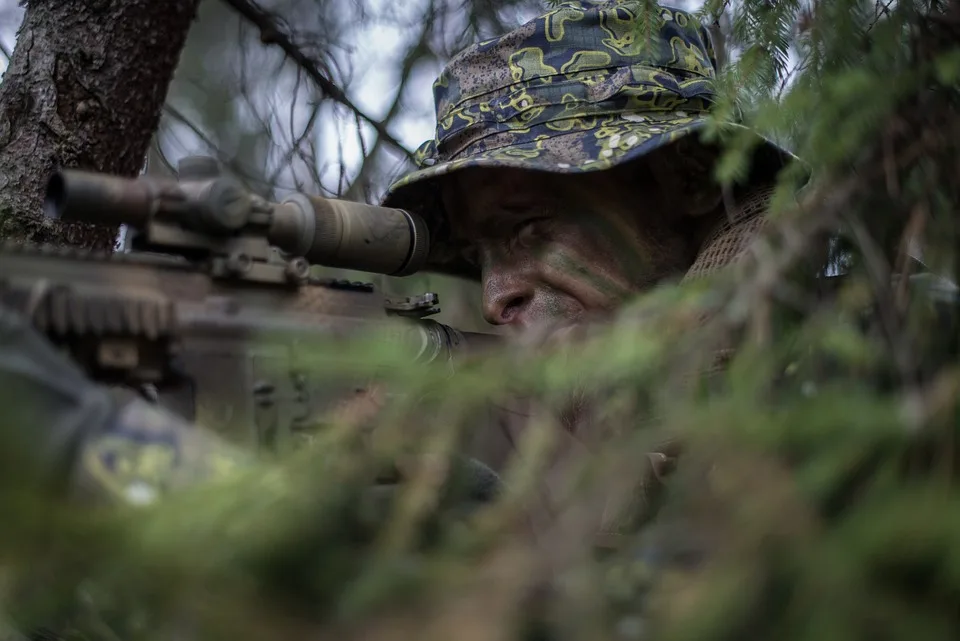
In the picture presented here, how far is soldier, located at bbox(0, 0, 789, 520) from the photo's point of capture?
209 cm

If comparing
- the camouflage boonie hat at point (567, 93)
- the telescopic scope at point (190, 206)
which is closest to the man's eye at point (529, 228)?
the camouflage boonie hat at point (567, 93)

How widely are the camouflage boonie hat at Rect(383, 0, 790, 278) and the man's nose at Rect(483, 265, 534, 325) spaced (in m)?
0.24

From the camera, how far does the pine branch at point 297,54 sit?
2.80m

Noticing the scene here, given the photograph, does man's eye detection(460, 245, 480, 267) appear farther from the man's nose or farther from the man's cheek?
the man's cheek

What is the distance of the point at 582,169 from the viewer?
1.99 m

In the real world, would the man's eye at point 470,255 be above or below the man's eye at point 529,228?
above

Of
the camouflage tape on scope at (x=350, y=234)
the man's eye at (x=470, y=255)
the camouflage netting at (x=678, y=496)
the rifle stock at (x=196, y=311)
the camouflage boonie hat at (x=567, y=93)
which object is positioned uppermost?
the camouflage boonie hat at (x=567, y=93)

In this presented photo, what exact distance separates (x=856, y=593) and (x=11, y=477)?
2.25 ft

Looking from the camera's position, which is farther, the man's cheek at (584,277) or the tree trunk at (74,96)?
the tree trunk at (74,96)

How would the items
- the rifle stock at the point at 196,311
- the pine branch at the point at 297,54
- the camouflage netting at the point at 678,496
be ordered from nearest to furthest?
the camouflage netting at the point at 678,496 → the rifle stock at the point at 196,311 → the pine branch at the point at 297,54

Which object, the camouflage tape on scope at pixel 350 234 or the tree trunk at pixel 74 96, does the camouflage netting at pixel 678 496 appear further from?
the tree trunk at pixel 74 96

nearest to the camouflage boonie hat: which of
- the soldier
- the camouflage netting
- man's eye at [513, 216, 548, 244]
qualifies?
the soldier

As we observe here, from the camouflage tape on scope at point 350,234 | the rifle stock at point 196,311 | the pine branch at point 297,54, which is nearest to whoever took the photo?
the rifle stock at point 196,311

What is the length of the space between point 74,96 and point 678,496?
6.22ft
